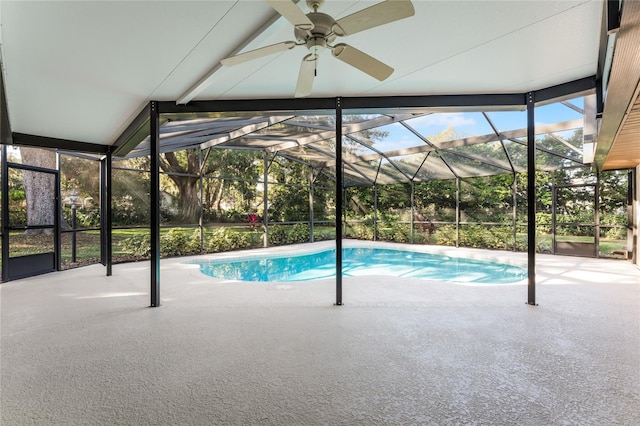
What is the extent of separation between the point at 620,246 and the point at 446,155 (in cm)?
497

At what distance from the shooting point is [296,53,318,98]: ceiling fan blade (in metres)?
2.68

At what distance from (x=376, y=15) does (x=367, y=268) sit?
743 centimetres

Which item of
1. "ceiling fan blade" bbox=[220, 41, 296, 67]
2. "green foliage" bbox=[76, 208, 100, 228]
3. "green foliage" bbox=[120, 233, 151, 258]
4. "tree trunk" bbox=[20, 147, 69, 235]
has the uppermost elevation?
"ceiling fan blade" bbox=[220, 41, 296, 67]

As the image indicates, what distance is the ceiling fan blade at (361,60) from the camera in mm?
2490

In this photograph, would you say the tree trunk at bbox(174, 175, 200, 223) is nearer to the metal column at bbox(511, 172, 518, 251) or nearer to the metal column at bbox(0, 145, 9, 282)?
the metal column at bbox(0, 145, 9, 282)

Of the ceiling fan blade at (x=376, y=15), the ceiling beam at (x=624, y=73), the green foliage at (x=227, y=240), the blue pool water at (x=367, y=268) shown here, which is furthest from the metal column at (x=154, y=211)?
the green foliage at (x=227, y=240)

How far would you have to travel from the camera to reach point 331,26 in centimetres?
228

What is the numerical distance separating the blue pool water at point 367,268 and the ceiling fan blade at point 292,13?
227 inches

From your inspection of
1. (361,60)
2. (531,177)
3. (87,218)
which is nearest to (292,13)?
(361,60)

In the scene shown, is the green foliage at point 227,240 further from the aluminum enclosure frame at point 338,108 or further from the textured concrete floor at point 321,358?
the aluminum enclosure frame at point 338,108

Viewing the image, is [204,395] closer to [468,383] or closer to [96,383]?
[96,383]

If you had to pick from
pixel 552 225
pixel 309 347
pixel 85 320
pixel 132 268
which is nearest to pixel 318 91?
pixel 309 347

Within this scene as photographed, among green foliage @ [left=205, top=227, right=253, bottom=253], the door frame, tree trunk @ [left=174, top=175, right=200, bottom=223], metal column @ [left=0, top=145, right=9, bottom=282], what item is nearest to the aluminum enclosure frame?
metal column @ [left=0, top=145, right=9, bottom=282]

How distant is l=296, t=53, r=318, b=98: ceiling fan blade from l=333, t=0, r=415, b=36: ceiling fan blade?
421 millimetres
